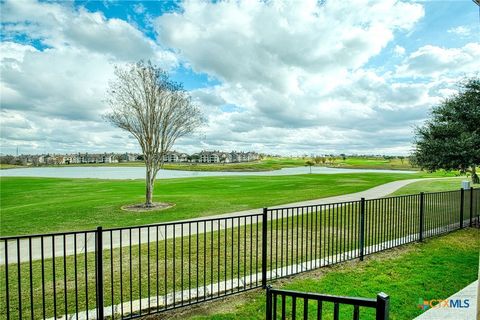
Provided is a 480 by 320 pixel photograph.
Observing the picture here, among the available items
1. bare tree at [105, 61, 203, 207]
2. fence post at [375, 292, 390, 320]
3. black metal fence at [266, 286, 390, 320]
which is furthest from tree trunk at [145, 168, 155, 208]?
fence post at [375, 292, 390, 320]

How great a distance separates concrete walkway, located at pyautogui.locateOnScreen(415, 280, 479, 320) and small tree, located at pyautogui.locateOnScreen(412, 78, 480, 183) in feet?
23.1

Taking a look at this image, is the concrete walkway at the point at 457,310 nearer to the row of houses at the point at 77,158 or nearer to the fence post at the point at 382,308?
the fence post at the point at 382,308

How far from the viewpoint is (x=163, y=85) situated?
14586 millimetres

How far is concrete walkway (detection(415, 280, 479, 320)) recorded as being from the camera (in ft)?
12.3

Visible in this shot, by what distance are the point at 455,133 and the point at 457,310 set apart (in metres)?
8.52

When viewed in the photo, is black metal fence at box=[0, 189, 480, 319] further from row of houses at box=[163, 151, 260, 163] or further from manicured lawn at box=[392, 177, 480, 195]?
row of houses at box=[163, 151, 260, 163]

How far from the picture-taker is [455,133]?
33.1ft

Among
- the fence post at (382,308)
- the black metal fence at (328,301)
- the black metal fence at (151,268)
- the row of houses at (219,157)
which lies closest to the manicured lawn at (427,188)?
the black metal fence at (151,268)

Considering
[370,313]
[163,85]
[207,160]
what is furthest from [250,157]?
[370,313]

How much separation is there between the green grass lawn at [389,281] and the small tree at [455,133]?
4.19m

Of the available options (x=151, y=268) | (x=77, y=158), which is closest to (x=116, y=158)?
(x=77, y=158)

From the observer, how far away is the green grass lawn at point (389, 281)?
4.10m

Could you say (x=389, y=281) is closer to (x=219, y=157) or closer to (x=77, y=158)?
(x=219, y=157)

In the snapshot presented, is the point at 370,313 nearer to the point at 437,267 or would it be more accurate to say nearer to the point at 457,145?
the point at 437,267
